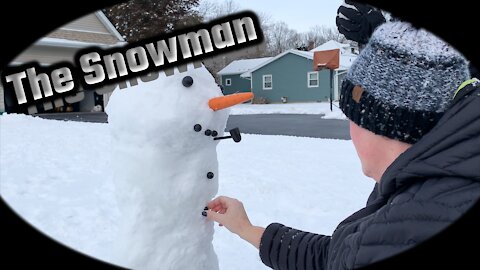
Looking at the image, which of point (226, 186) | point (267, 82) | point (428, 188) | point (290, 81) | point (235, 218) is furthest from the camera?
point (267, 82)

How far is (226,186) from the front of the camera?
14.7ft

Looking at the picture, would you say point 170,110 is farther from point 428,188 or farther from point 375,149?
point 428,188

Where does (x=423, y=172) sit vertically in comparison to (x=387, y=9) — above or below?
below

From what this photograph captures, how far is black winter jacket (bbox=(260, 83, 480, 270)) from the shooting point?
2.28 ft

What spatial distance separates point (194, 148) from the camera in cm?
143

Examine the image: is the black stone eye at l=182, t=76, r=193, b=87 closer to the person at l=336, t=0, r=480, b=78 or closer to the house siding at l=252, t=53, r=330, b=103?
the person at l=336, t=0, r=480, b=78

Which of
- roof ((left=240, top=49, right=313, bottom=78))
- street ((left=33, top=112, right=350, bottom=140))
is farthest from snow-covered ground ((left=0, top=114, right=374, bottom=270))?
roof ((left=240, top=49, right=313, bottom=78))

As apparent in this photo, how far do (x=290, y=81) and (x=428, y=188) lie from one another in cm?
2023

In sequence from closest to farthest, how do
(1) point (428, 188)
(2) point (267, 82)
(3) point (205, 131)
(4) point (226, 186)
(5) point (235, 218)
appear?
(1) point (428, 188) < (5) point (235, 218) < (3) point (205, 131) < (4) point (226, 186) < (2) point (267, 82)

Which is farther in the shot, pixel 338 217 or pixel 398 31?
pixel 338 217

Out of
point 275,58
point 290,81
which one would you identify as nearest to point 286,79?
point 290,81

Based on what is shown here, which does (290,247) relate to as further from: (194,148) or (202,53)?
(202,53)

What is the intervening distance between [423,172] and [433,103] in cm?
14

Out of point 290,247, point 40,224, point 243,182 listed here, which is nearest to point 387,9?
point 290,247
